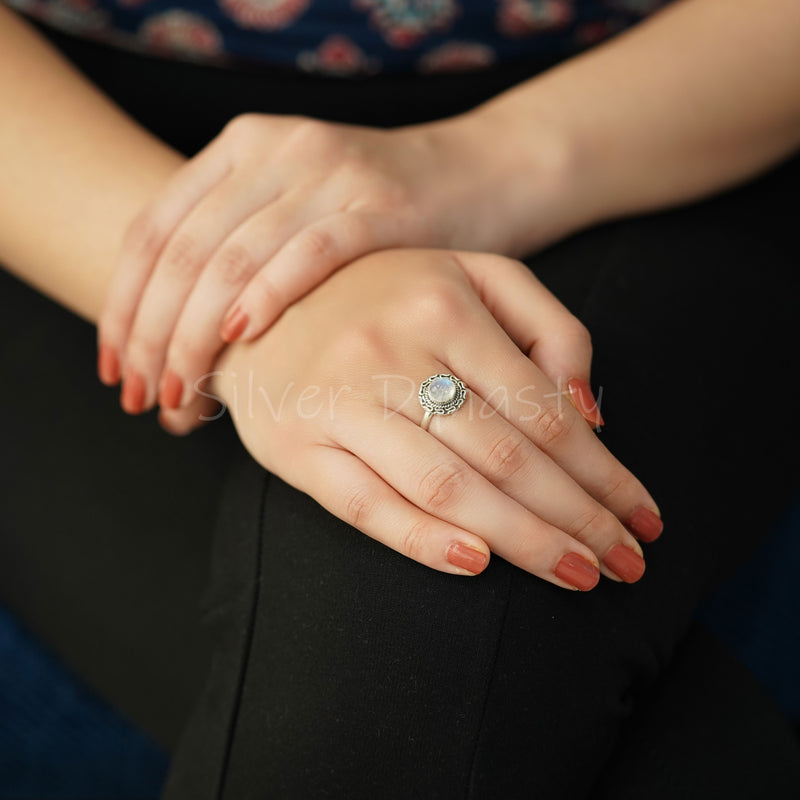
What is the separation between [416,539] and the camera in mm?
560

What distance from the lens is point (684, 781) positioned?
638mm

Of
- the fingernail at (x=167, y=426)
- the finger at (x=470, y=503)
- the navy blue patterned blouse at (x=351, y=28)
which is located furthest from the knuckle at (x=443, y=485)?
the navy blue patterned blouse at (x=351, y=28)

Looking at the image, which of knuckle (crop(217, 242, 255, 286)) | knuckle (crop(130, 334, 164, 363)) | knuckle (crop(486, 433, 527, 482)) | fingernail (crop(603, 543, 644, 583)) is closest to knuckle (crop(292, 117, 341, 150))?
knuckle (crop(217, 242, 255, 286))

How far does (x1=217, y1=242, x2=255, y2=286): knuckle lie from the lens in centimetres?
68

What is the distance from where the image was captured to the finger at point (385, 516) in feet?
1.82

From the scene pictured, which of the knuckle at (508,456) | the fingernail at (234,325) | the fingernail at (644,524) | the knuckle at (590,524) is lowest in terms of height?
the fingernail at (644,524)

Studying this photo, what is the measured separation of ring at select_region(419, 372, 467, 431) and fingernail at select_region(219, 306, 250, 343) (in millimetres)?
188

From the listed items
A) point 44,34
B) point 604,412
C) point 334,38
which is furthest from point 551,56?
point 44,34

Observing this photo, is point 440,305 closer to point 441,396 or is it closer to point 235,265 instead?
point 441,396

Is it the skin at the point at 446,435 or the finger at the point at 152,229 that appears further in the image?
the finger at the point at 152,229

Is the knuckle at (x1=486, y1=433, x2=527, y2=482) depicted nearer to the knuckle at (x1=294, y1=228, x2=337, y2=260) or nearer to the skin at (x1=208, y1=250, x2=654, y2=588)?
the skin at (x1=208, y1=250, x2=654, y2=588)

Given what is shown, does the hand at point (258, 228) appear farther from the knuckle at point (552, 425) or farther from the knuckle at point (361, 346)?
the knuckle at point (552, 425)

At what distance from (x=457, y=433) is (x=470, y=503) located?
53mm

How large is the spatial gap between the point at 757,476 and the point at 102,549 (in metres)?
0.63
